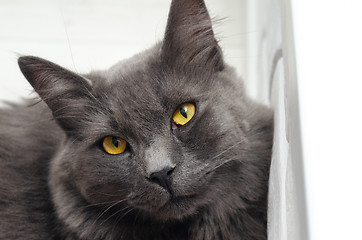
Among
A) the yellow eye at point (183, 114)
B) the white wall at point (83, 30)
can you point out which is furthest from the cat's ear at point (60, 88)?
the white wall at point (83, 30)

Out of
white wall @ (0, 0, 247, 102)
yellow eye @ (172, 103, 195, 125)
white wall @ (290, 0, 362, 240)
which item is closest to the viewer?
white wall @ (290, 0, 362, 240)

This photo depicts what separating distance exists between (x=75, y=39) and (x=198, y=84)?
1638 millimetres

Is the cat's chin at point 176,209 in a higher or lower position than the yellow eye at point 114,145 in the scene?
lower

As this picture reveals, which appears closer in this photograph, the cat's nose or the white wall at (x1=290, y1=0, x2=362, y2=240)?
the white wall at (x1=290, y1=0, x2=362, y2=240)

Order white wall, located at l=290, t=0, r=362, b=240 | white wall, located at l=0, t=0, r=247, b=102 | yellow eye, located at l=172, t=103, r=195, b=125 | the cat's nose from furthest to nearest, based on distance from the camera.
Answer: white wall, located at l=0, t=0, r=247, b=102 < yellow eye, located at l=172, t=103, r=195, b=125 < the cat's nose < white wall, located at l=290, t=0, r=362, b=240

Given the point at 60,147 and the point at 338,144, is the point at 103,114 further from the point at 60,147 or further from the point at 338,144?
the point at 338,144

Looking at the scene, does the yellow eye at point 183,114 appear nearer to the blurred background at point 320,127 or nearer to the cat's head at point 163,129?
the cat's head at point 163,129

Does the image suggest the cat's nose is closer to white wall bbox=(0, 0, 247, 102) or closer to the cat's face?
the cat's face

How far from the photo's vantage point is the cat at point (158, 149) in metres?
1.18

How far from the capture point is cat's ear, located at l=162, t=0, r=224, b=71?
1269 millimetres

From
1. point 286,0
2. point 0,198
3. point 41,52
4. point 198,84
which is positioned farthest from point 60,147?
point 41,52

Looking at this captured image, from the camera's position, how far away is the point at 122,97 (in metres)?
1.28

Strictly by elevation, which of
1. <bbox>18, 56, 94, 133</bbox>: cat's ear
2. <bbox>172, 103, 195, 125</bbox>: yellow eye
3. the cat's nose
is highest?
<bbox>18, 56, 94, 133</bbox>: cat's ear

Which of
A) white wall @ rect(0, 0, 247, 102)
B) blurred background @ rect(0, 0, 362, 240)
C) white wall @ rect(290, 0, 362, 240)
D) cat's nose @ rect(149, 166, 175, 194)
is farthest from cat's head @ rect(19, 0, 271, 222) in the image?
white wall @ rect(0, 0, 247, 102)
